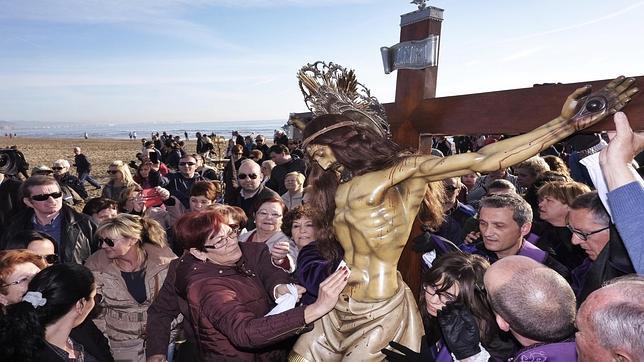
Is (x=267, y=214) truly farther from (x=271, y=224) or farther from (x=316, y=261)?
(x=316, y=261)

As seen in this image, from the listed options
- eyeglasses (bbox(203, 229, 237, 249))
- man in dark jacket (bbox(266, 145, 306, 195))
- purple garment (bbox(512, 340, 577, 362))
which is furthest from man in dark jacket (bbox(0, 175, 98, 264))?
purple garment (bbox(512, 340, 577, 362))

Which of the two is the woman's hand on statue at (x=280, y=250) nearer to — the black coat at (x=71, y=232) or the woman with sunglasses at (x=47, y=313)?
the woman with sunglasses at (x=47, y=313)

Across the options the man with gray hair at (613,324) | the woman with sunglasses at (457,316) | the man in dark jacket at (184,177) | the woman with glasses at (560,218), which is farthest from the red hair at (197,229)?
the man in dark jacket at (184,177)

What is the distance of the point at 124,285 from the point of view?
3.32 meters

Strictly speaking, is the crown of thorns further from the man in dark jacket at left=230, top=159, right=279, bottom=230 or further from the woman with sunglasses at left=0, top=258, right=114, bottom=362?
the man in dark jacket at left=230, top=159, right=279, bottom=230

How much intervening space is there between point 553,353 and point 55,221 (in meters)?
4.13

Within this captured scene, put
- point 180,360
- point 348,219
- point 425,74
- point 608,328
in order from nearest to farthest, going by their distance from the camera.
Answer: point 608,328, point 348,219, point 425,74, point 180,360

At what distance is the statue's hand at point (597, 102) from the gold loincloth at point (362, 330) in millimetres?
1160

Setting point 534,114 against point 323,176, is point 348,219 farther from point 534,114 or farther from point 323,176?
point 534,114

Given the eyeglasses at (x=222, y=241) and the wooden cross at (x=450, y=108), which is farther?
the eyeglasses at (x=222, y=241)

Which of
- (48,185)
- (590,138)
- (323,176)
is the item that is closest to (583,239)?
(590,138)

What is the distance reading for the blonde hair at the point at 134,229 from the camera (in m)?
3.33

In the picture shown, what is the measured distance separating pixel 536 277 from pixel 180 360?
2.16 m

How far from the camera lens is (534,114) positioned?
200 centimetres
